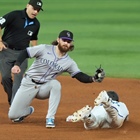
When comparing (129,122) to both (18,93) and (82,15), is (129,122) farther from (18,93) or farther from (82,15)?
(82,15)

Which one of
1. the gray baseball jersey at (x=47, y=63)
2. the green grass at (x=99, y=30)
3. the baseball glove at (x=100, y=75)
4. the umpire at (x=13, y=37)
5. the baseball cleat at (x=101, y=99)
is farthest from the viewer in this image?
the green grass at (x=99, y=30)

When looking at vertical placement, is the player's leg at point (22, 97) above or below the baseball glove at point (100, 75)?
below

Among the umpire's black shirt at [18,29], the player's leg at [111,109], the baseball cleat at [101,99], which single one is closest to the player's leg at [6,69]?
the umpire's black shirt at [18,29]

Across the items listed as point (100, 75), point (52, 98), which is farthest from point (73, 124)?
point (100, 75)

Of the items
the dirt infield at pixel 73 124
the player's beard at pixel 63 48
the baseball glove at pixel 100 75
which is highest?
the player's beard at pixel 63 48

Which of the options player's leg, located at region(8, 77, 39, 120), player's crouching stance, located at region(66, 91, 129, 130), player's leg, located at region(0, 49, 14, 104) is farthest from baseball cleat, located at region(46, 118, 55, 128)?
player's leg, located at region(0, 49, 14, 104)

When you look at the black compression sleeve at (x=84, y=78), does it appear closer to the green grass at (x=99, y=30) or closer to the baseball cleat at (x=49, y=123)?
the baseball cleat at (x=49, y=123)

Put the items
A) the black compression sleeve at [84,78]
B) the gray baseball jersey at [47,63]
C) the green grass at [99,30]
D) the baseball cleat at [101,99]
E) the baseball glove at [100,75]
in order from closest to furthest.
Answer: the baseball cleat at [101,99] < the baseball glove at [100,75] < the black compression sleeve at [84,78] < the gray baseball jersey at [47,63] < the green grass at [99,30]

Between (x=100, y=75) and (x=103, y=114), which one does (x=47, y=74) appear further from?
(x=103, y=114)
